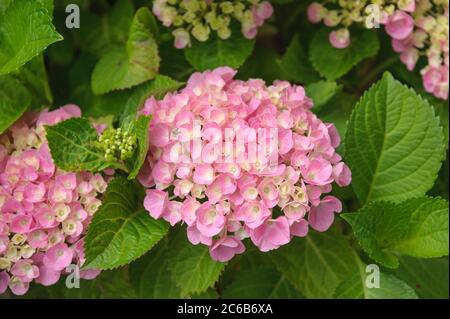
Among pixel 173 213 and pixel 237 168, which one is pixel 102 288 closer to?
pixel 173 213

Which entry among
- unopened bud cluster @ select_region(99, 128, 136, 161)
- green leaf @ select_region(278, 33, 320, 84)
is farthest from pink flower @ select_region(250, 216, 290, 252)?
green leaf @ select_region(278, 33, 320, 84)

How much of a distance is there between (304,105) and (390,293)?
13.0 inches

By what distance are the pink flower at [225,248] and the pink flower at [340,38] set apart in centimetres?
49

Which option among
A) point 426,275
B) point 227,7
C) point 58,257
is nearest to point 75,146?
point 58,257

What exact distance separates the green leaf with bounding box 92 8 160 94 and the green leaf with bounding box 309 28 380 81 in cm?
31

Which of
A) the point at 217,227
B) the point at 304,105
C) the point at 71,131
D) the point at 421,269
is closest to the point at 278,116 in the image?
the point at 304,105

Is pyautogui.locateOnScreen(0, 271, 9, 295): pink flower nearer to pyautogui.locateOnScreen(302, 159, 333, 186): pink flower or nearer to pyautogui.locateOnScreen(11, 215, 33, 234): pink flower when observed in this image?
pyautogui.locateOnScreen(11, 215, 33, 234): pink flower

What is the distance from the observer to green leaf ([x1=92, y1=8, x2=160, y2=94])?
3.89 ft

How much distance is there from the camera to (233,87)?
3.55ft

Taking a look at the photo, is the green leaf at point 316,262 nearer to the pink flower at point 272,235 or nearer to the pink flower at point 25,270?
the pink flower at point 272,235

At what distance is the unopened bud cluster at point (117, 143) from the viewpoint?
3.26ft

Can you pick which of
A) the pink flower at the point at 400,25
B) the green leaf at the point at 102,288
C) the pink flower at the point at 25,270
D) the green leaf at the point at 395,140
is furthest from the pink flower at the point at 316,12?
the pink flower at the point at 25,270

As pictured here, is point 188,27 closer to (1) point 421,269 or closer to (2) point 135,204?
(2) point 135,204

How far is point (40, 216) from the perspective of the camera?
0.99 metres
